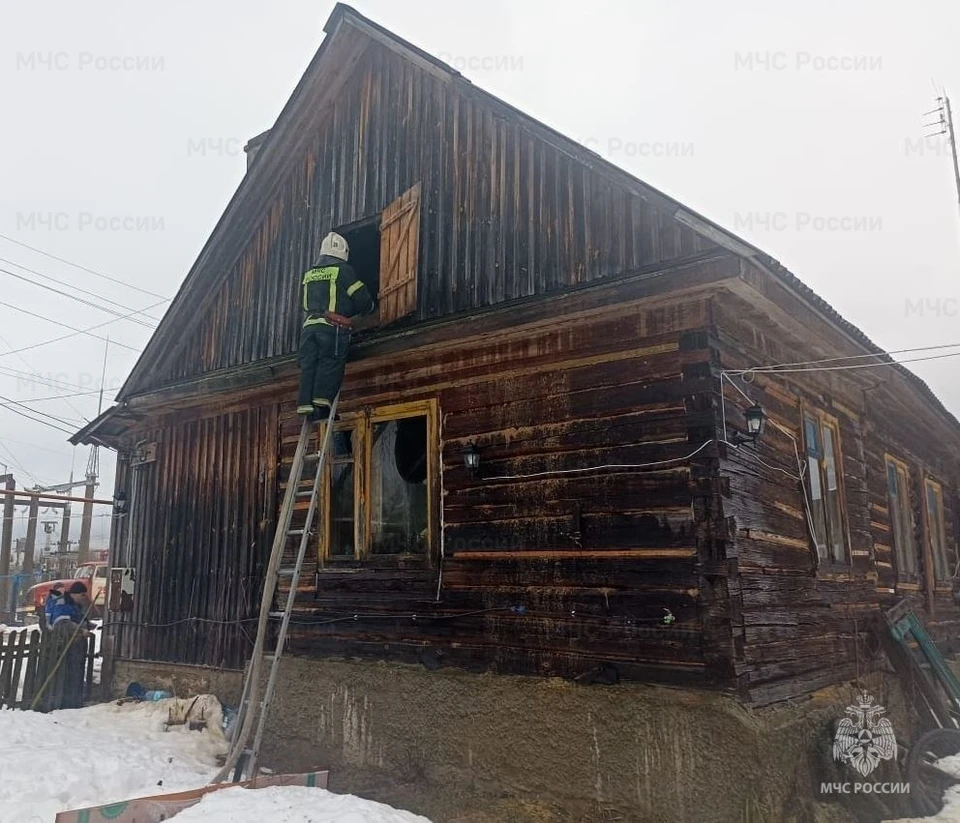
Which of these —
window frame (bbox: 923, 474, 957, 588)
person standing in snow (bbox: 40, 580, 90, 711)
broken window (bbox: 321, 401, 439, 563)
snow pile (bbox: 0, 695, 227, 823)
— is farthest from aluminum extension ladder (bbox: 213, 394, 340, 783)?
window frame (bbox: 923, 474, 957, 588)

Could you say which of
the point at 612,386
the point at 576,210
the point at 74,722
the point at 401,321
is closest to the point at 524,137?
the point at 576,210

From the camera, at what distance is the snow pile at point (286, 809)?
609cm

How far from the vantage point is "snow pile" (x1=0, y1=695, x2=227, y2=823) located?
695 centimetres

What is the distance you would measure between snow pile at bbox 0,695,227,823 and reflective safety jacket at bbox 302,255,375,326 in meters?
4.71

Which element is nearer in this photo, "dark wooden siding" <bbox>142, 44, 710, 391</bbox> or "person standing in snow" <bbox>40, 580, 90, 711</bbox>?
"dark wooden siding" <bbox>142, 44, 710, 391</bbox>

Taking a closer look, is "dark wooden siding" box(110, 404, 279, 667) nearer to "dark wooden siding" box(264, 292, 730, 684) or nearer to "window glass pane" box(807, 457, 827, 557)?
"dark wooden siding" box(264, 292, 730, 684)

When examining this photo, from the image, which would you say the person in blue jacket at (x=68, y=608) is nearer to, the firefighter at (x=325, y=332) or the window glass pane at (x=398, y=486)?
the window glass pane at (x=398, y=486)

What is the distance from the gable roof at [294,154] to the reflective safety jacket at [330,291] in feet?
7.69

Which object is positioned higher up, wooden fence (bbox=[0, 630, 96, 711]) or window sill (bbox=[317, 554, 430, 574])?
window sill (bbox=[317, 554, 430, 574])

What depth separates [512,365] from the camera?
7883 millimetres

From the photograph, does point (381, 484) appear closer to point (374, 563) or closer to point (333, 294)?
point (374, 563)

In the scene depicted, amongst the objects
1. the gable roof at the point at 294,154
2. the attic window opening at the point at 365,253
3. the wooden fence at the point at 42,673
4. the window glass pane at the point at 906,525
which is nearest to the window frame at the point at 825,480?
the gable roof at the point at 294,154

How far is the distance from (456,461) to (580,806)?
3.26 metres

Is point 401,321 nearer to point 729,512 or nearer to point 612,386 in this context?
point 612,386
